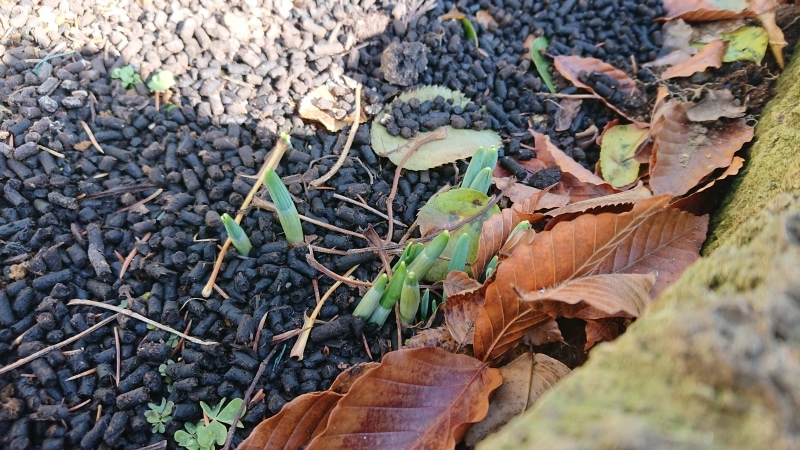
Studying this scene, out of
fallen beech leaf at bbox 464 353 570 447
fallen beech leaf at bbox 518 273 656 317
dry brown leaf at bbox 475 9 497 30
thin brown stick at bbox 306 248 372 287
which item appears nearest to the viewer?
fallen beech leaf at bbox 518 273 656 317

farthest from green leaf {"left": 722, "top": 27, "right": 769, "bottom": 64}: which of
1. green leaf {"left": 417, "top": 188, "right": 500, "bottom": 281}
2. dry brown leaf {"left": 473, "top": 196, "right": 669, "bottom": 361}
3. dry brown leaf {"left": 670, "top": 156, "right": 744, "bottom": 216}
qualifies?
green leaf {"left": 417, "top": 188, "right": 500, "bottom": 281}

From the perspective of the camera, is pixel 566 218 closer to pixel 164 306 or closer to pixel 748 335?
Answer: pixel 748 335

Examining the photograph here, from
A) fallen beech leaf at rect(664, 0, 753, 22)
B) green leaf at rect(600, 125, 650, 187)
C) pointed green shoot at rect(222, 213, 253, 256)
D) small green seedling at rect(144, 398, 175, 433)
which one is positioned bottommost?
small green seedling at rect(144, 398, 175, 433)

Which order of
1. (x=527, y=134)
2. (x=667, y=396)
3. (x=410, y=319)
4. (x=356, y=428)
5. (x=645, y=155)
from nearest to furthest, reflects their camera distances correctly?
(x=667, y=396) < (x=356, y=428) < (x=410, y=319) < (x=645, y=155) < (x=527, y=134)

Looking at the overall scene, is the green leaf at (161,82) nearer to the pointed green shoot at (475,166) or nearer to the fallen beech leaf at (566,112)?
the pointed green shoot at (475,166)

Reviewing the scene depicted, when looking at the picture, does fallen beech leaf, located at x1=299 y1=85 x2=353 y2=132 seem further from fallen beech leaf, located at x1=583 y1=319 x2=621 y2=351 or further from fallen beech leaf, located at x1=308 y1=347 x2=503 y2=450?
fallen beech leaf, located at x1=583 y1=319 x2=621 y2=351

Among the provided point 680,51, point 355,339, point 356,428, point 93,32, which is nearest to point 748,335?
point 356,428
